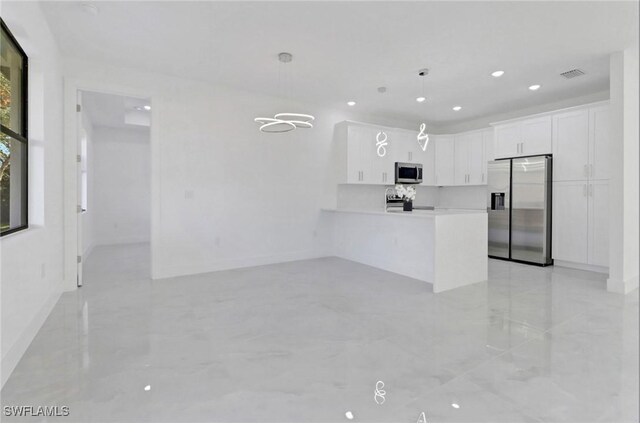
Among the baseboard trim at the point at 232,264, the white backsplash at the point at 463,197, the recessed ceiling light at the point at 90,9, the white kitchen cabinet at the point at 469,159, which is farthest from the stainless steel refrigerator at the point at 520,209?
the recessed ceiling light at the point at 90,9

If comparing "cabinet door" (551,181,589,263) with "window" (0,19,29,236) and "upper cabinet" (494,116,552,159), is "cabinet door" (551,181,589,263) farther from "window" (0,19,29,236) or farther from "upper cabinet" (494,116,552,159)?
"window" (0,19,29,236)

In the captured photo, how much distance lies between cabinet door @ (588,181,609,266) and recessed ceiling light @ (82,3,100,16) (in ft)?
20.7

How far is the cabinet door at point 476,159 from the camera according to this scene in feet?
22.3

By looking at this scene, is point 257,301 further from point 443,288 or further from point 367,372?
point 443,288

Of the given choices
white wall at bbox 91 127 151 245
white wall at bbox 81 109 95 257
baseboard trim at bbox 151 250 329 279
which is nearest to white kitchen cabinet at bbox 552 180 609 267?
baseboard trim at bbox 151 250 329 279

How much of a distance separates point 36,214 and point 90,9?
6.18 ft

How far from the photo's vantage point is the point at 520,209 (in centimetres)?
572

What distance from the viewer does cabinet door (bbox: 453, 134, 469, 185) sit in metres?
7.08

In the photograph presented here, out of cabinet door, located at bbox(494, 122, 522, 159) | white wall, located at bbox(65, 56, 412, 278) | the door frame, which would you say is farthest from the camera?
cabinet door, located at bbox(494, 122, 522, 159)

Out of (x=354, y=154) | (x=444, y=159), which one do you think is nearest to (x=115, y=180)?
(x=354, y=154)

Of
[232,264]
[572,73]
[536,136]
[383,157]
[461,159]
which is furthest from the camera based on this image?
[461,159]

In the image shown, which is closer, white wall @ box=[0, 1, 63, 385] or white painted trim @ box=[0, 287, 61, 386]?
white painted trim @ box=[0, 287, 61, 386]

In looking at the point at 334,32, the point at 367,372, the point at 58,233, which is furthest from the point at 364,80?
the point at 58,233

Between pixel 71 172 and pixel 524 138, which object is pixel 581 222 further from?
pixel 71 172
